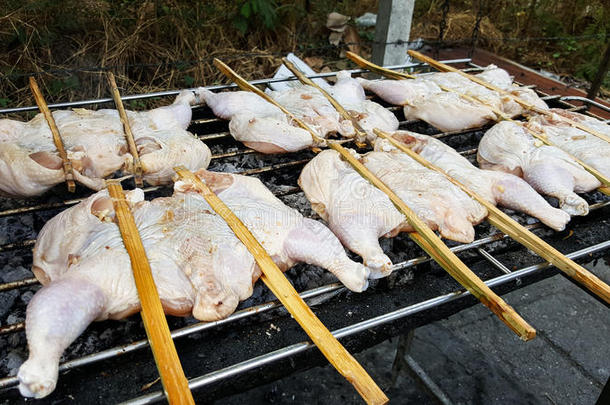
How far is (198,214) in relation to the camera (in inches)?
87.3

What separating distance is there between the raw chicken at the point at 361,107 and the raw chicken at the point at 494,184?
1.03 feet

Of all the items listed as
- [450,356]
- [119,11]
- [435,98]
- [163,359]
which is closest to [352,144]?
[435,98]

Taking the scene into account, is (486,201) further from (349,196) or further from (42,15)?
(42,15)


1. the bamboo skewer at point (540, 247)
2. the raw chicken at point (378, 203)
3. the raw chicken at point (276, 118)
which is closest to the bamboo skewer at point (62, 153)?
the raw chicken at point (276, 118)

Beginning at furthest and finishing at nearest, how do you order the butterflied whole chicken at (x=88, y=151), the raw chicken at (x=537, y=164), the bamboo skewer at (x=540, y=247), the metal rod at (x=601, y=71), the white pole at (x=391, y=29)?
1. the white pole at (x=391, y=29)
2. the metal rod at (x=601, y=71)
3. the raw chicken at (x=537, y=164)
4. the butterflied whole chicken at (x=88, y=151)
5. the bamboo skewer at (x=540, y=247)

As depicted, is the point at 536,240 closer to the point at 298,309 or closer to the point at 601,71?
the point at 298,309

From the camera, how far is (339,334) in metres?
1.84

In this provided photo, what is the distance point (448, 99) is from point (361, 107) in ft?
2.28

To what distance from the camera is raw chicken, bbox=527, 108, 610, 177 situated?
314 cm

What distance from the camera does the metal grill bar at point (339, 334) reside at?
162cm

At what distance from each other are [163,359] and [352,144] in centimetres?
231

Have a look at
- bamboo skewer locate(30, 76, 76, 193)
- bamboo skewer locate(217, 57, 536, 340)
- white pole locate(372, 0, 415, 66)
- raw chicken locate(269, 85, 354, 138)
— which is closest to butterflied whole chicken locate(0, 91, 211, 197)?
bamboo skewer locate(30, 76, 76, 193)

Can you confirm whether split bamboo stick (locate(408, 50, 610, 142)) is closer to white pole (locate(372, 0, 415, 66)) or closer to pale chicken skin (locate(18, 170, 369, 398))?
white pole (locate(372, 0, 415, 66))

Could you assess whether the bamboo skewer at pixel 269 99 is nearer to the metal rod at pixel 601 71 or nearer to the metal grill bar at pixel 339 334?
the metal grill bar at pixel 339 334
